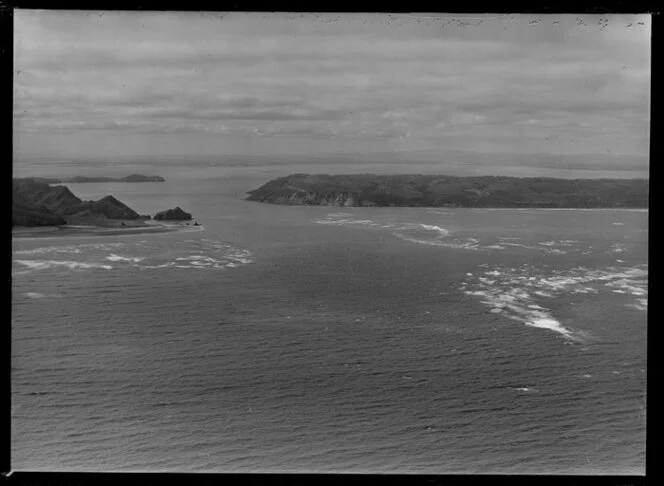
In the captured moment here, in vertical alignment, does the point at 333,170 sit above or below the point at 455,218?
above

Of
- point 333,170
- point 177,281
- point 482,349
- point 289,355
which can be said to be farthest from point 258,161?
point 482,349

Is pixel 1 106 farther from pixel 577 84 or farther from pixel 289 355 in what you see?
pixel 577 84

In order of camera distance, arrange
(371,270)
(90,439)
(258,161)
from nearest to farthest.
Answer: (90,439), (258,161), (371,270)

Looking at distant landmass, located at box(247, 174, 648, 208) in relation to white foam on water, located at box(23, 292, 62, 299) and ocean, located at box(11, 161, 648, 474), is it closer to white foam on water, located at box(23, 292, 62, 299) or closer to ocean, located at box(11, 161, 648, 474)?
ocean, located at box(11, 161, 648, 474)

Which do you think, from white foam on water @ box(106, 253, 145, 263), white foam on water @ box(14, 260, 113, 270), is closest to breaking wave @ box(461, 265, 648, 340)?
white foam on water @ box(106, 253, 145, 263)

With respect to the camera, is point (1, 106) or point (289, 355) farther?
point (289, 355)

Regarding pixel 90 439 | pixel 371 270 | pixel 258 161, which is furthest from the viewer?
pixel 371 270
